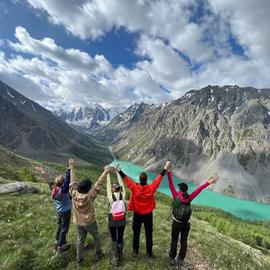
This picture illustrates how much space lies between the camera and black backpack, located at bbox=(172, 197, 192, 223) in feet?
49.7

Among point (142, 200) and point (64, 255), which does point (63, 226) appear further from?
point (142, 200)

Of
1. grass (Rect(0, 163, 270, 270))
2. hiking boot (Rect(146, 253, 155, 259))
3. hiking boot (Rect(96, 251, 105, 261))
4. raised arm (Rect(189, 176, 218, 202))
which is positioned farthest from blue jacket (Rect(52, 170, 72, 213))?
raised arm (Rect(189, 176, 218, 202))

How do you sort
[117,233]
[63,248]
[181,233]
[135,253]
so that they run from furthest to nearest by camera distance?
[63,248] < [135,253] < [181,233] < [117,233]

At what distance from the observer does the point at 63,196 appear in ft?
54.4

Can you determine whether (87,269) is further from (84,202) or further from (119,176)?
(119,176)

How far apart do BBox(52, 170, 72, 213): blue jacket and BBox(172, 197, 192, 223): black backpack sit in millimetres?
6781

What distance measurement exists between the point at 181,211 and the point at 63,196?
738 cm

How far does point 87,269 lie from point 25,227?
7623 millimetres

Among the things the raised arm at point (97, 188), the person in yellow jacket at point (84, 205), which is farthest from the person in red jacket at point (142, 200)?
the person in yellow jacket at point (84, 205)

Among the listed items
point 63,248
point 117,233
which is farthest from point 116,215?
point 63,248

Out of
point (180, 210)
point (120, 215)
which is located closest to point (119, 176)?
point (120, 215)

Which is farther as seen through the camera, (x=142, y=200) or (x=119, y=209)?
(x=142, y=200)

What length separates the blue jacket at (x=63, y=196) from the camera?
16.4 meters

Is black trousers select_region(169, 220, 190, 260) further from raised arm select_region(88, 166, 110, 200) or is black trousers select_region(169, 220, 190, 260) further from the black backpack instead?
raised arm select_region(88, 166, 110, 200)
